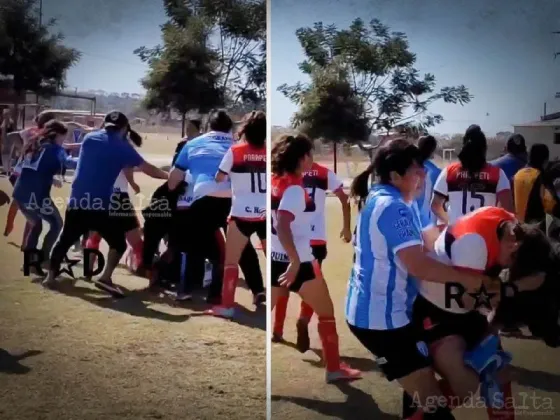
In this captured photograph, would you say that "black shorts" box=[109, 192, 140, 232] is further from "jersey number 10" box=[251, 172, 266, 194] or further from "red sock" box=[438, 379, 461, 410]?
"red sock" box=[438, 379, 461, 410]

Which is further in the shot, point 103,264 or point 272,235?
point 103,264

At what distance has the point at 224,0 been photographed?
8.92 ft

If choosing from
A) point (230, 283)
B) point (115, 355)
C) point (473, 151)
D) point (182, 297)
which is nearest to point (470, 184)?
point (473, 151)

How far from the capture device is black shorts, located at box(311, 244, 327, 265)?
103 inches

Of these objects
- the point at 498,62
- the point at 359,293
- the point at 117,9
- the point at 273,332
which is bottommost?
the point at 273,332

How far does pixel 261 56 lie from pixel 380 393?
1.38 m

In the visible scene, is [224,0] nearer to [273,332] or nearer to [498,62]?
[498,62]

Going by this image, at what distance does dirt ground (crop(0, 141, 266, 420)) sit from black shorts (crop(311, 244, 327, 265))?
1.17 feet

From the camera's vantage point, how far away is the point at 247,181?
270 cm

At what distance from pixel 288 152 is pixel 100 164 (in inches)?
30.8

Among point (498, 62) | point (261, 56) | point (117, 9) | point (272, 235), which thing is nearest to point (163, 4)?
point (117, 9)

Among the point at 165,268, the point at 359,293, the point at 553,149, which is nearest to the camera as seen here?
the point at 359,293

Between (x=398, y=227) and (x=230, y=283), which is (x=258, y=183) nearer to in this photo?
(x=230, y=283)
